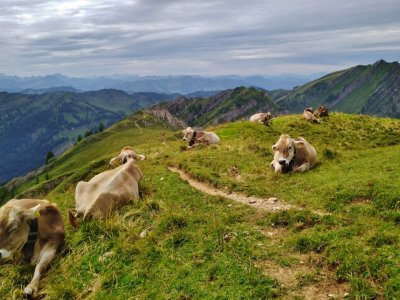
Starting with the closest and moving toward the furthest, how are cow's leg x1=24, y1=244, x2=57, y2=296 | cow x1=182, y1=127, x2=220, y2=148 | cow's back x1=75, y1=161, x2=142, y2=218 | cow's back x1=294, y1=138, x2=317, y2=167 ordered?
cow's leg x1=24, y1=244, x2=57, y2=296 < cow's back x1=75, y1=161, x2=142, y2=218 < cow's back x1=294, y1=138, x2=317, y2=167 < cow x1=182, y1=127, x2=220, y2=148

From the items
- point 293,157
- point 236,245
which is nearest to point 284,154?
point 293,157

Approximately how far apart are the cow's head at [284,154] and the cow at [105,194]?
7.13m

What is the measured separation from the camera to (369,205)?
1311 cm

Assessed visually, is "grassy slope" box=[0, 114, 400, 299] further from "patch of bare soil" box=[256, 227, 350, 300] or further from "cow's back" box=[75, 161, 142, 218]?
"cow's back" box=[75, 161, 142, 218]

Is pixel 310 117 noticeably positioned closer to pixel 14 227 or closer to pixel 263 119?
pixel 263 119

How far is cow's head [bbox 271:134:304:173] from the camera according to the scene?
20.6 metres

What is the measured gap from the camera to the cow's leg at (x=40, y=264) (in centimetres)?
1120

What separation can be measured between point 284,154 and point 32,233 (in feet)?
42.3

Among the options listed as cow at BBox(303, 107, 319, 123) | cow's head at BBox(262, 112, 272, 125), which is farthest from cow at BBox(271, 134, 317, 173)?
cow's head at BBox(262, 112, 272, 125)

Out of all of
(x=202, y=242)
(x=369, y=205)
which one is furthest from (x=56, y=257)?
(x=369, y=205)

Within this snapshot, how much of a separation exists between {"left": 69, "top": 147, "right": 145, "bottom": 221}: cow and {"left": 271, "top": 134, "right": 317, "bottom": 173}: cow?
7.25 meters

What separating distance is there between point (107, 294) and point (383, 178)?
35.0ft

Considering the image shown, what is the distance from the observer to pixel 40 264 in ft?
39.7

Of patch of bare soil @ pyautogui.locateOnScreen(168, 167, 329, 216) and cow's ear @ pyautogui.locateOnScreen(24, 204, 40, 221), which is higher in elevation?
cow's ear @ pyautogui.locateOnScreen(24, 204, 40, 221)
